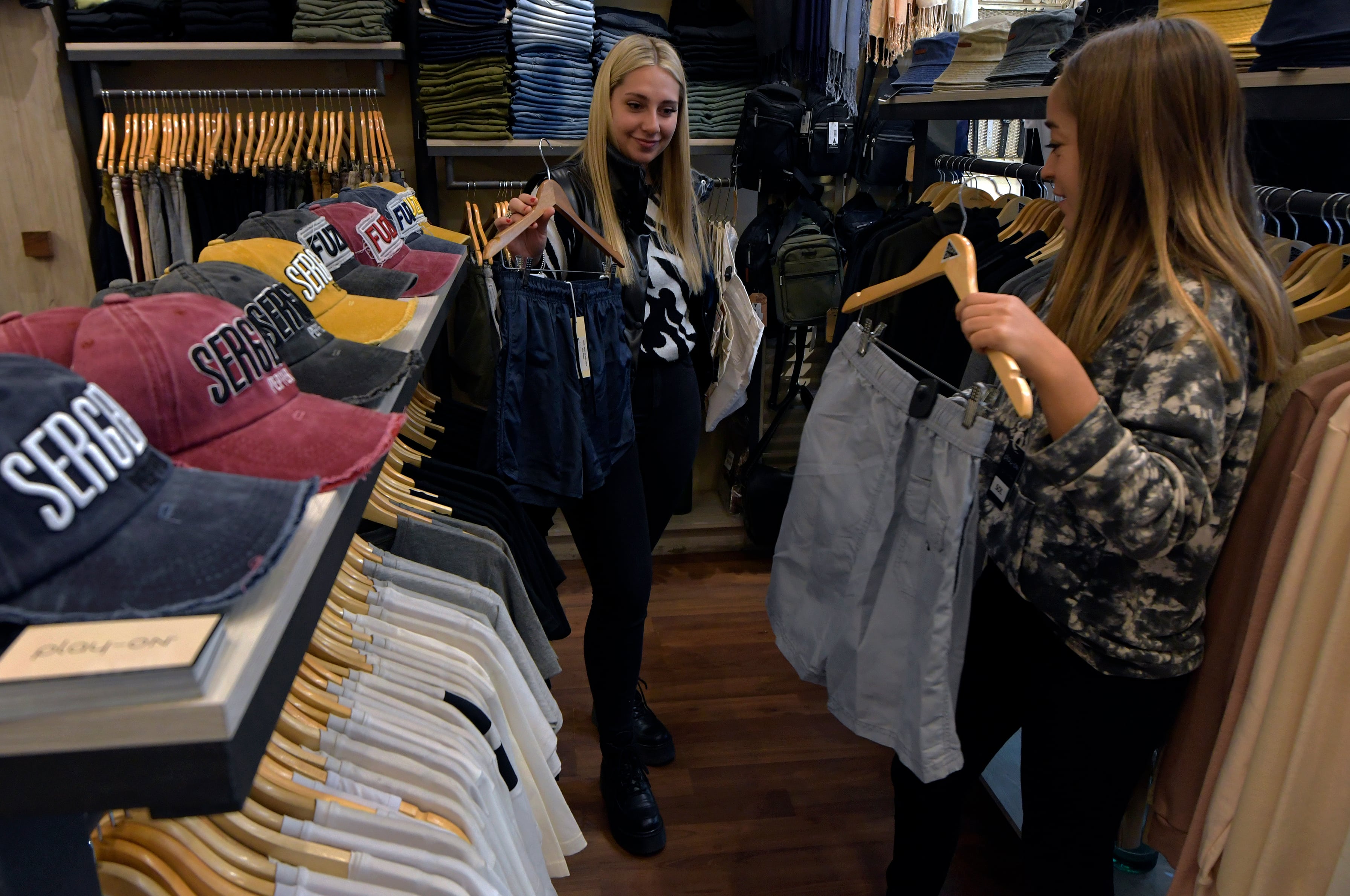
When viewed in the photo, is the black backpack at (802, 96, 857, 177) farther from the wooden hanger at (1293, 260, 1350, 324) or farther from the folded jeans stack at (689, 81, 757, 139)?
the wooden hanger at (1293, 260, 1350, 324)

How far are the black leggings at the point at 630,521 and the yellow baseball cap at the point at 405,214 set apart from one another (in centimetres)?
49

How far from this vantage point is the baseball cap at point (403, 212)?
146 cm

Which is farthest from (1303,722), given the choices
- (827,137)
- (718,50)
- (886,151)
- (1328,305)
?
(718,50)

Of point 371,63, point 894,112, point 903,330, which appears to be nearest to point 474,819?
point 903,330

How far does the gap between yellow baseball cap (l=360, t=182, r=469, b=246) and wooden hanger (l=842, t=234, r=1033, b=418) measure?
0.78m

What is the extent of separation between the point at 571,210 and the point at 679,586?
1876 millimetres

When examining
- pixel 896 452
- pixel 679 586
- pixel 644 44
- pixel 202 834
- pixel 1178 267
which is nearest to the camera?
pixel 202 834

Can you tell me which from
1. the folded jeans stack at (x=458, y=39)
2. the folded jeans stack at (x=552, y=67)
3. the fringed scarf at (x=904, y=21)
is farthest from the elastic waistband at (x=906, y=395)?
the fringed scarf at (x=904, y=21)

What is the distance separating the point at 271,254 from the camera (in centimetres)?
95

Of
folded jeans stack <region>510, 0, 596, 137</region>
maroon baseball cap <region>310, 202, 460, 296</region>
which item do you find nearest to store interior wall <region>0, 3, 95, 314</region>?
folded jeans stack <region>510, 0, 596, 137</region>

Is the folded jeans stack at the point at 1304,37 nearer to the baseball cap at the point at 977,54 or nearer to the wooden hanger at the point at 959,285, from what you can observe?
the wooden hanger at the point at 959,285

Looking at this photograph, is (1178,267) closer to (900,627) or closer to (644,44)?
(900,627)

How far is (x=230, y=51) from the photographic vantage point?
270 centimetres

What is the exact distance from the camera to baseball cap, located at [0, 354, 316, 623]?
45 cm
